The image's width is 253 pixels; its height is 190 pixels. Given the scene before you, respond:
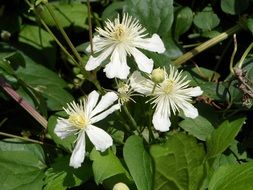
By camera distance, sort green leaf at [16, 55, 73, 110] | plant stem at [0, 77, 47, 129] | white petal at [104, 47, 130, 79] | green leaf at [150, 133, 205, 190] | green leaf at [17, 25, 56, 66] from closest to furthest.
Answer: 1. green leaf at [150, 133, 205, 190]
2. white petal at [104, 47, 130, 79]
3. plant stem at [0, 77, 47, 129]
4. green leaf at [16, 55, 73, 110]
5. green leaf at [17, 25, 56, 66]

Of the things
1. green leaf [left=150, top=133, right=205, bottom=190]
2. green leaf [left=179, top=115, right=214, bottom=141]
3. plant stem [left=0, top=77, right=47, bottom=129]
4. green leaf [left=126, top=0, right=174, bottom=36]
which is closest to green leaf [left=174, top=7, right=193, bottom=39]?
green leaf [left=126, top=0, right=174, bottom=36]

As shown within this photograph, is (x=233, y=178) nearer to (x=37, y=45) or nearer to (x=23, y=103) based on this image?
(x=23, y=103)

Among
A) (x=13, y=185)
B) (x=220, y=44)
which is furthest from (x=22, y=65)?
(x=220, y=44)

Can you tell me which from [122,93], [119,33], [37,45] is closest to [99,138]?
[122,93]

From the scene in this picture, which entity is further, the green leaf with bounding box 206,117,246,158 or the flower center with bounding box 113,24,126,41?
the flower center with bounding box 113,24,126,41

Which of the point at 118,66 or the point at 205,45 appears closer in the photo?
the point at 118,66

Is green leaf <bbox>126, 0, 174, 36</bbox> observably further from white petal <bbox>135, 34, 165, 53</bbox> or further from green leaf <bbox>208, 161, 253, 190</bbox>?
green leaf <bbox>208, 161, 253, 190</bbox>
